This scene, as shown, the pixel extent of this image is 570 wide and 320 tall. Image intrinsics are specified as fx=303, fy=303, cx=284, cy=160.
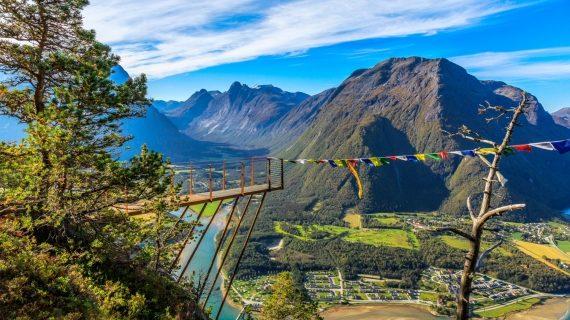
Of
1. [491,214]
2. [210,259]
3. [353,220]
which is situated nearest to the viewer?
[491,214]

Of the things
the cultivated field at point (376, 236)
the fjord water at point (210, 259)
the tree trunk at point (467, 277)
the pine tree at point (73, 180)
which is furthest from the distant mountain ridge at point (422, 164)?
the tree trunk at point (467, 277)

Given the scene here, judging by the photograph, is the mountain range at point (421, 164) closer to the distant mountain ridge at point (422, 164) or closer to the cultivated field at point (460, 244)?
the distant mountain ridge at point (422, 164)

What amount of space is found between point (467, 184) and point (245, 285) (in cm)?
11330

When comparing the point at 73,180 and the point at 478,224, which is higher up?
the point at 73,180

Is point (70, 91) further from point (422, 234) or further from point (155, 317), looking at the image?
point (422, 234)

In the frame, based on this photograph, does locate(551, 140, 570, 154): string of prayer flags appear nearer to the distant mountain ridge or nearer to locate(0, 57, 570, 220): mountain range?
the distant mountain ridge

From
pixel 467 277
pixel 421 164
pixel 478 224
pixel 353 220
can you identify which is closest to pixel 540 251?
pixel 353 220

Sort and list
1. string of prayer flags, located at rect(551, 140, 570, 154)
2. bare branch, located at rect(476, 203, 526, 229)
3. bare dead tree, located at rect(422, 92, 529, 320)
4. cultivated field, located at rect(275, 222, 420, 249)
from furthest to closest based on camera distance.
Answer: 1. cultivated field, located at rect(275, 222, 420, 249)
2. string of prayer flags, located at rect(551, 140, 570, 154)
3. bare dead tree, located at rect(422, 92, 529, 320)
4. bare branch, located at rect(476, 203, 526, 229)

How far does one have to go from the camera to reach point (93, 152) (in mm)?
7316

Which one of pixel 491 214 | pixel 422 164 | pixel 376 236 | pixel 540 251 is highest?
pixel 491 214

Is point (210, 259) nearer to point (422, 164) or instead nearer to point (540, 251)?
point (540, 251)

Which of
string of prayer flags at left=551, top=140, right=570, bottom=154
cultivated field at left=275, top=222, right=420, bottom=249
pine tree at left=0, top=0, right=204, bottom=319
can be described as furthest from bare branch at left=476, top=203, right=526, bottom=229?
cultivated field at left=275, top=222, right=420, bottom=249

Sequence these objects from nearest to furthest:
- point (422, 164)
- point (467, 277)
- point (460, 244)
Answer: point (467, 277) → point (460, 244) → point (422, 164)

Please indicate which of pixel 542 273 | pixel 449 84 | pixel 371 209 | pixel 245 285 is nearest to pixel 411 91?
pixel 449 84
